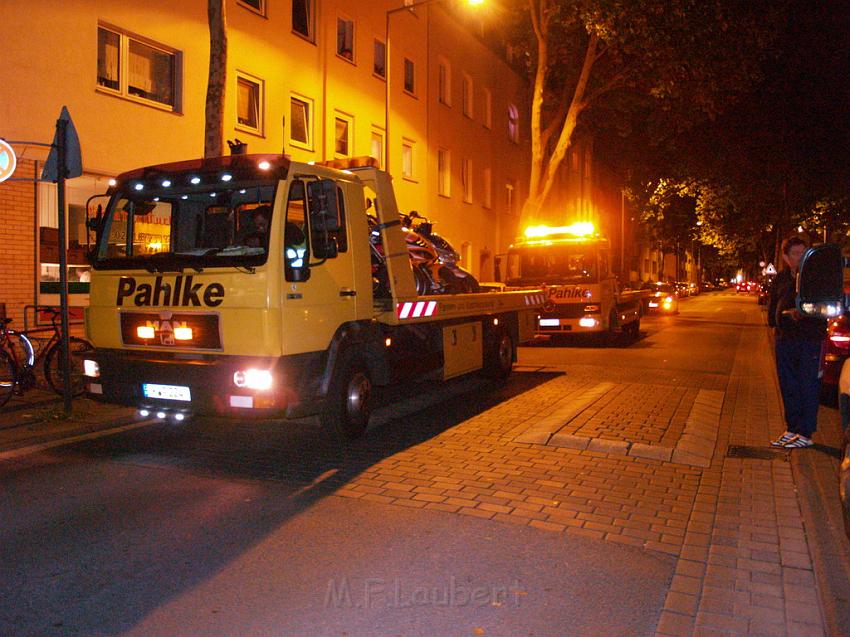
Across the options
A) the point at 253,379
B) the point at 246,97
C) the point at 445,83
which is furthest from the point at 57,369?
the point at 445,83

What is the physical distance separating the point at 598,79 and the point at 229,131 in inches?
627

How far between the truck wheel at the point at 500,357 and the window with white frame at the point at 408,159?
1352 cm

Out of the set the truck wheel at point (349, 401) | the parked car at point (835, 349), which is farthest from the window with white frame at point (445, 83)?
the truck wheel at point (349, 401)

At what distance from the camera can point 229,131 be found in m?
16.5

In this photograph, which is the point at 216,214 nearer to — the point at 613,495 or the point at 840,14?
the point at 613,495

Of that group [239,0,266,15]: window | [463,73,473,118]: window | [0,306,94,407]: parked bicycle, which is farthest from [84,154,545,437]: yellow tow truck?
[463,73,473,118]: window

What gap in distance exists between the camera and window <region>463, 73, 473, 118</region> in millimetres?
28750

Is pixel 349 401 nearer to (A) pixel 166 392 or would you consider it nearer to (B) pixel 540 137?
(A) pixel 166 392

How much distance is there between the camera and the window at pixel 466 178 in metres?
28.7

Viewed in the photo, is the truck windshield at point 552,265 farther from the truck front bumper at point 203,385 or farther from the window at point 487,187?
the window at point 487,187

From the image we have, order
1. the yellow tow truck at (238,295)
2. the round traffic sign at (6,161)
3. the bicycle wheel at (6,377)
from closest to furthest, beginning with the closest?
the yellow tow truck at (238,295), the round traffic sign at (6,161), the bicycle wheel at (6,377)

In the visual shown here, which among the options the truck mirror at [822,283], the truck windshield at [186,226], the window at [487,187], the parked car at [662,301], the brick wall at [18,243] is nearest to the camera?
the truck mirror at [822,283]

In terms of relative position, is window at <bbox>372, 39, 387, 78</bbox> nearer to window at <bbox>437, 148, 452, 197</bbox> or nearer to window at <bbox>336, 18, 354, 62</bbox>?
window at <bbox>336, 18, 354, 62</bbox>

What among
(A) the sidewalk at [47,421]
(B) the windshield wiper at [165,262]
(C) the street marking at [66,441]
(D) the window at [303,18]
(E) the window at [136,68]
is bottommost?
(C) the street marking at [66,441]
